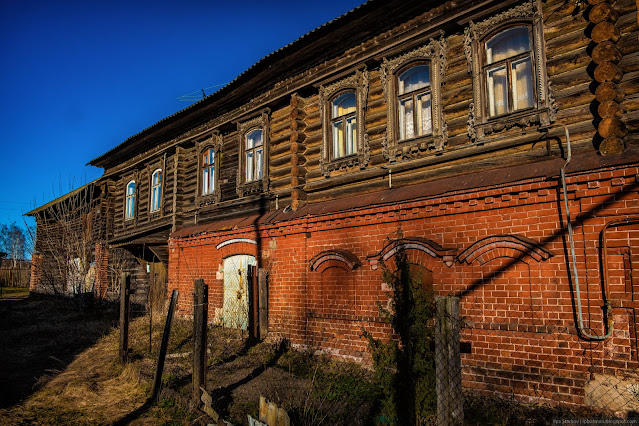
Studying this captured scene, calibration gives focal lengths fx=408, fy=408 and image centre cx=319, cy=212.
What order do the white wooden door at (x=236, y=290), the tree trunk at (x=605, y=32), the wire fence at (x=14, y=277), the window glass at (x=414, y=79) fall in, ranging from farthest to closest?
the wire fence at (x=14, y=277)
the white wooden door at (x=236, y=290)
the window glass at (x=414, y=79)
the tree trunk at (x=605, y=32)

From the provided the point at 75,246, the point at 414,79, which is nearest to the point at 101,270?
the point at 75,246

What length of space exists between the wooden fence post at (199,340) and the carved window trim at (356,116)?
4.23 meters

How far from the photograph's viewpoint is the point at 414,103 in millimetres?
7891

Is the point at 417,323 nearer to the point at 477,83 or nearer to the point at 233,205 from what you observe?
the point at 477,83

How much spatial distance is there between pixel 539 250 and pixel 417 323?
2041 mm

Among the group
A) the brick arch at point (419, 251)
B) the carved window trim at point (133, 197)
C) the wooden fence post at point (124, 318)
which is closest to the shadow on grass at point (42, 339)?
the wooden fence post at point (124, 318)

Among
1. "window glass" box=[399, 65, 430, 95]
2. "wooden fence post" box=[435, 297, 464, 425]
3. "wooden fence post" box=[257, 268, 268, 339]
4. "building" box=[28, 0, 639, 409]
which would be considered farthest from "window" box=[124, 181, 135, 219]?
"wooden fence post" box=[435, 297, 464, 425]

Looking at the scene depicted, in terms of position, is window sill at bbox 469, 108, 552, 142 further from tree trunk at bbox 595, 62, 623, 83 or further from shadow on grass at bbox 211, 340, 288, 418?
shadow on grass at bbox 211, 340, 288, 418

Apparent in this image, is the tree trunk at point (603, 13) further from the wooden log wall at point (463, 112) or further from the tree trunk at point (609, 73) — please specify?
the tree trunk at point (609, 73)

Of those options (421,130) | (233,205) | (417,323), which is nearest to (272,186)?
(233,205)

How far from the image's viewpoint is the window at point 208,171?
1312cm

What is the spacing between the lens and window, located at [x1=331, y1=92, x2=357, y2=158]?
356 inches

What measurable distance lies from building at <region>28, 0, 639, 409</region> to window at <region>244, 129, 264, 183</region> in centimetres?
6

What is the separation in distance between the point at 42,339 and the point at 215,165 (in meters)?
6.81
